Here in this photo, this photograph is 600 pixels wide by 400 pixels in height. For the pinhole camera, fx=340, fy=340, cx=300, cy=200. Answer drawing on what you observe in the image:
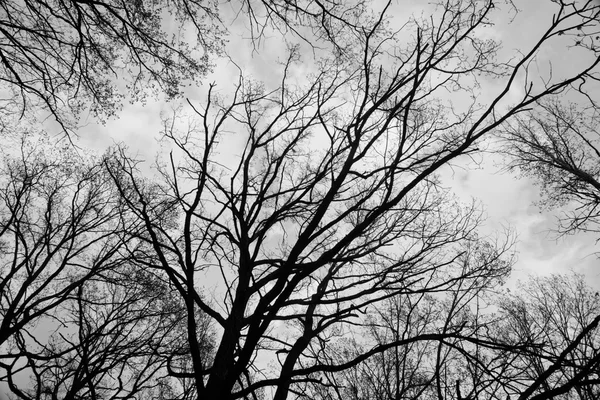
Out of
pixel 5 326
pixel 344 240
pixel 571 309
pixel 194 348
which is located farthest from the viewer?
pixel 571 309

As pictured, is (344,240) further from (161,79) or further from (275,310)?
(161,79)

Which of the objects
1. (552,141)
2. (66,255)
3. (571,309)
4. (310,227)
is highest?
(552,141)

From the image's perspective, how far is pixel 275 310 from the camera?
7.20 feet

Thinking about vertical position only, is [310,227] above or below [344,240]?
above

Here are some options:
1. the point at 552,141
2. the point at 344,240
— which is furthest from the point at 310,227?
the point at 552,141

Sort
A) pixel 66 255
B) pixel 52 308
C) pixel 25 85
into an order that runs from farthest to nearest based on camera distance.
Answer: pixel 66 255
pixel 52 308
pixel 25 85

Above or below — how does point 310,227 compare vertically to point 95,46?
below

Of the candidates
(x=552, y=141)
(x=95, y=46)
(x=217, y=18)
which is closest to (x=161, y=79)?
(x=95, y=46)

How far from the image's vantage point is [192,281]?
2.57 meters

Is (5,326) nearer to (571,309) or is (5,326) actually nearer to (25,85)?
(25,85)

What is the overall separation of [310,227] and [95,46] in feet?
11.7

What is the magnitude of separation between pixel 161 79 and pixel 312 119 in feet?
11.0

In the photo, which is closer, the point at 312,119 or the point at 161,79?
the point at 161,79

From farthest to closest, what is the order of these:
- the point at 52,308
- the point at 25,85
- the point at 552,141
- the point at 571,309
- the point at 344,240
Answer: the point at 571,309, the point at 552,141, the point at 52,308, the point at 25,85, the point at 344,240
